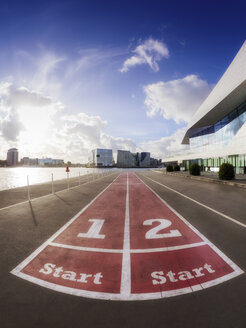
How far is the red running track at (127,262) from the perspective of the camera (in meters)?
2.83

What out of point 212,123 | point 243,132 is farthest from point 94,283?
point 212,123

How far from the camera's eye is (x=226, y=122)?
36.2 metres

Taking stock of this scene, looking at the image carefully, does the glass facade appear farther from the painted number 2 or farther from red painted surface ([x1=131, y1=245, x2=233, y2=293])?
red painted surface ([x1=131, y1=245, x2=233, y2=293])

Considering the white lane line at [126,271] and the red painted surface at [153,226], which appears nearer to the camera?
the white lane line at [126,271]

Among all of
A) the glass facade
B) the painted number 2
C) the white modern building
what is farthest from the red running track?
the glass facade

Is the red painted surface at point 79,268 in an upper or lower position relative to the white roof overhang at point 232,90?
lower

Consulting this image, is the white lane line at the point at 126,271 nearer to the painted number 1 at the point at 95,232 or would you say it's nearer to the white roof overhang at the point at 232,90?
the painted number 1 at the point at 95,232

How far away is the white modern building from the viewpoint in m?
25.4

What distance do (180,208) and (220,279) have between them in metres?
5.37

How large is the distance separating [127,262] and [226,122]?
4099 centimetres

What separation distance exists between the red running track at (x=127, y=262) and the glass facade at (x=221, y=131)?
3307cm

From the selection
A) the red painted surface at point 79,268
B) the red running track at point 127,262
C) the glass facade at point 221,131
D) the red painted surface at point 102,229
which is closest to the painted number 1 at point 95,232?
the red running track at point 127,262

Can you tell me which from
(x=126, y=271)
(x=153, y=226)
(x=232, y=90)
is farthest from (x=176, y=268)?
(x=232, y=90)

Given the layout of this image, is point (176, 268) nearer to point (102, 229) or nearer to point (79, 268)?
point (79, 268)
